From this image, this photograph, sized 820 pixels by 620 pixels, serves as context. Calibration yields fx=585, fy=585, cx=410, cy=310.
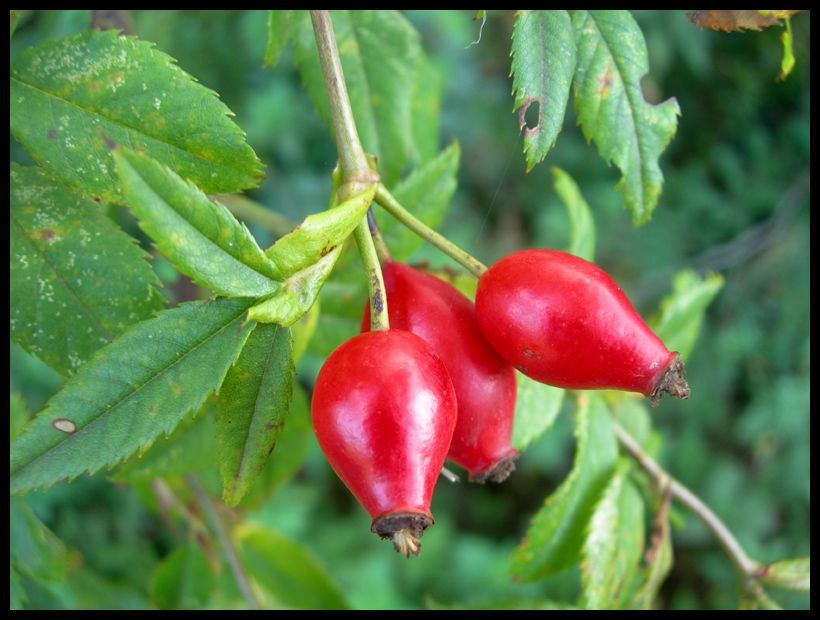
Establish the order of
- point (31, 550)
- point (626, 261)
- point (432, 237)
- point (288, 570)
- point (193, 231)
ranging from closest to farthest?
1. point (193, 231)
2. point (432, 237)
3. point (31, 550)
4. point (288, 570)
5. point (626, 261)

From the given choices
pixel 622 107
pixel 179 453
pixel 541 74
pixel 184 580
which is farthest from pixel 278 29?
pixel 184 580

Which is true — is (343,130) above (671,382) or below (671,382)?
above

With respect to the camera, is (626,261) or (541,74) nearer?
(541,74)

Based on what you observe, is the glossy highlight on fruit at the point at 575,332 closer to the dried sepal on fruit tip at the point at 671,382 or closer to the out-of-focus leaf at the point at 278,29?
the dried sepal on fruit tip at the point at 671,382

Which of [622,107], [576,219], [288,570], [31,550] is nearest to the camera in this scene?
[622,107]

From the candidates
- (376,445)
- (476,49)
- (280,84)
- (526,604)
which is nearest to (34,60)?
(376,445)

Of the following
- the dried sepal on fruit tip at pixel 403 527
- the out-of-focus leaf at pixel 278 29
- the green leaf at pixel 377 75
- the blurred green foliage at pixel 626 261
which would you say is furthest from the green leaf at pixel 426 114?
the dried sepal on fruit tip at pixel 403 527

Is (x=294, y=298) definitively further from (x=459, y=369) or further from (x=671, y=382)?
(x=671, y=382)

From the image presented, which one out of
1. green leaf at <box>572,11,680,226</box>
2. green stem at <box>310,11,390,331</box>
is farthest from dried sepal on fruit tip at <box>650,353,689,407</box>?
green stem at <box>310,11,390,331</box>
